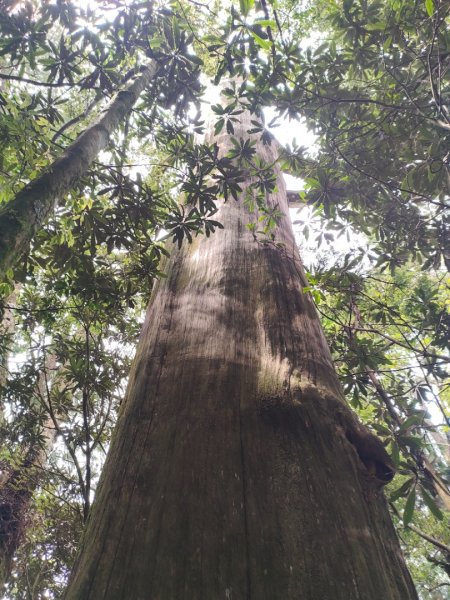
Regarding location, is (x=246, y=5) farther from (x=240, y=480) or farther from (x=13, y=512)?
(x=13, y=512)

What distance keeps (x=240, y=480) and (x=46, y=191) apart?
141 cm

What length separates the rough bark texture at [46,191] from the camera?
1.43 meters

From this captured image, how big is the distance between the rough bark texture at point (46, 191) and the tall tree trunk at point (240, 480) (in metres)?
0.71

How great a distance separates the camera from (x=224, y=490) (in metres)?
1.04

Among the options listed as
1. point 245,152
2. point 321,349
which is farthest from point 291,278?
point 245,152

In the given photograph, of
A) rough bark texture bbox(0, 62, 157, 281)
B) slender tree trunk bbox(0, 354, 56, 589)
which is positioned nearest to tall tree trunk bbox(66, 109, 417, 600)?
rough bark texture bbox(0, 62, 157, 281)

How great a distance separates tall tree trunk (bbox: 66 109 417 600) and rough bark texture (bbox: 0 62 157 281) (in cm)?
71

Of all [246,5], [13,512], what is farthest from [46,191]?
[13,512]

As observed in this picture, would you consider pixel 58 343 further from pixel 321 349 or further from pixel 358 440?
pixel 358 440

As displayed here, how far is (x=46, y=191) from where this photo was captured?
65.6 inches

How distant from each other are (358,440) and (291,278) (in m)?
1.14

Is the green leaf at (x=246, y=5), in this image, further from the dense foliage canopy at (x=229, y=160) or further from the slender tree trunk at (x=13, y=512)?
the slender tree trunk at (x=13, y=512)

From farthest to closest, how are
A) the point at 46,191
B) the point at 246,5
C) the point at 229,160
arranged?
the point at 229,160
the point at 246,5
the point at 46,191

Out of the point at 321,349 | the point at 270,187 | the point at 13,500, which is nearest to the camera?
the point at 321,349
